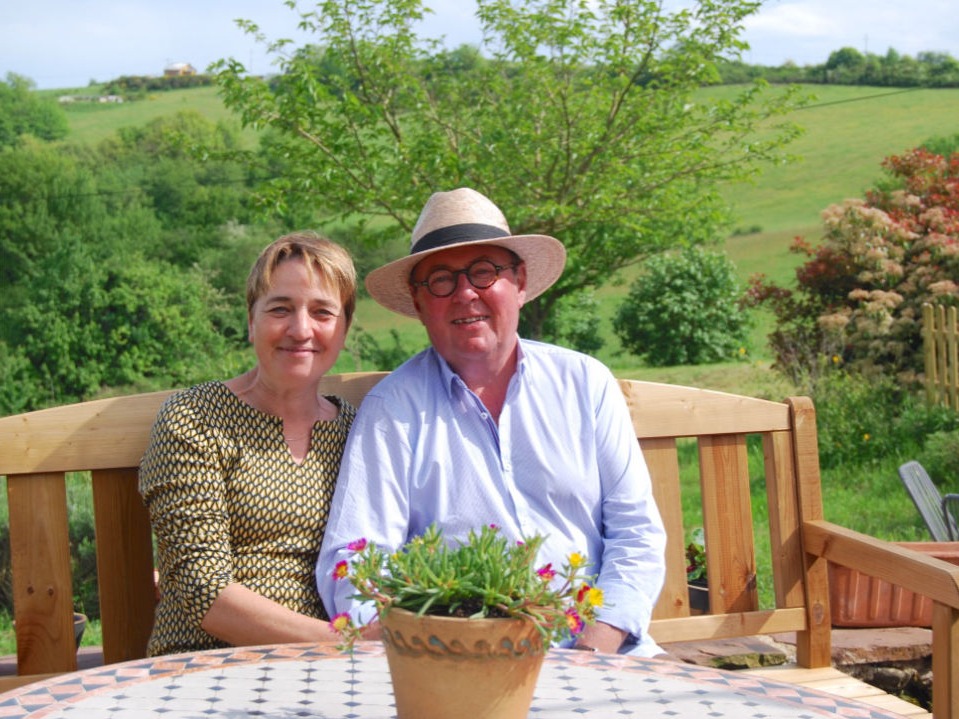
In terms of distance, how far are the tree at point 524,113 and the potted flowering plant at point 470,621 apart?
21.5 feet

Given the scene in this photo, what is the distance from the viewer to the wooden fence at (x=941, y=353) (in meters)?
9.38

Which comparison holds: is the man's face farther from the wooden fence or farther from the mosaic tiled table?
the wooden fence

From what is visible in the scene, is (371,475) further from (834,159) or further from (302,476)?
(834,159)

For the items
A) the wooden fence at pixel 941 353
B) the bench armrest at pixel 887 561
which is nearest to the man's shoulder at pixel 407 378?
the bench armrest at pixel 887 561

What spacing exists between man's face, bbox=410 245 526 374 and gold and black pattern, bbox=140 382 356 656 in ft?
1.33

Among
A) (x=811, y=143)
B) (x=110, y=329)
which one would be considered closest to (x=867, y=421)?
(x=110, y=329)

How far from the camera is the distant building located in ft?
122

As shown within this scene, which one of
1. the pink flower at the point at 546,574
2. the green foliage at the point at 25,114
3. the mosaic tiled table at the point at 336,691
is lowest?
the mosaic tiled table at the point at 336,691

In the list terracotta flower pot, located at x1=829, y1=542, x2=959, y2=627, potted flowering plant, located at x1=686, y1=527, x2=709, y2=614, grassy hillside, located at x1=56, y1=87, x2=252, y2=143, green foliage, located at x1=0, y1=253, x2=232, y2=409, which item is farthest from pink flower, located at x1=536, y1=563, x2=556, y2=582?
grassy hillside, located at x1=56, y1=87, x2=252, y2=143

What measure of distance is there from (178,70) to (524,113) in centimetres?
3183

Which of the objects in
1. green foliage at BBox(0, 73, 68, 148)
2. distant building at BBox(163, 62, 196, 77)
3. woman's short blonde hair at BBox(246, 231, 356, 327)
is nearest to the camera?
woman's short blonde hair at BBox(246, 231, 356, 327)

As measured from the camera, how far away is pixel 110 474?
267 centimetres

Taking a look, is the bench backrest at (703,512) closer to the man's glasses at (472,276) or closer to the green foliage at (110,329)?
the man's glasses at (472,276)

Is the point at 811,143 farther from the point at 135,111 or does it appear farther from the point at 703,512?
the point at 703,512
